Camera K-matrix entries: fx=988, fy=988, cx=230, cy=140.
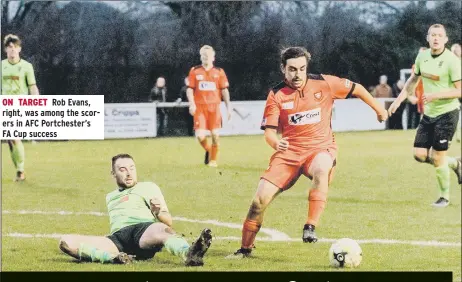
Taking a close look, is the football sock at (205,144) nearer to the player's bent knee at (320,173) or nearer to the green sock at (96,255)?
the player's bent knee at (320,173)

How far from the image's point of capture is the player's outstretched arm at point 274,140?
709cm

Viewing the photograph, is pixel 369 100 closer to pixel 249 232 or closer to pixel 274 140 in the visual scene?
pixel 274 140

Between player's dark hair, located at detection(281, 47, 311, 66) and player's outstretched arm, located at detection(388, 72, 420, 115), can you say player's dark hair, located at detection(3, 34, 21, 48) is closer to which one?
player's dark hair, located at detection(281, 47, 311, 66)

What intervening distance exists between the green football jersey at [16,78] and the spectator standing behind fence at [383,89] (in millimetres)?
2695

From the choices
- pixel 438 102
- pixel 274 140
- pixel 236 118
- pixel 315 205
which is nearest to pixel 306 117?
pixel 274 140

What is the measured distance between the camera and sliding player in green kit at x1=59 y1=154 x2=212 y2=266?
23.0 feet

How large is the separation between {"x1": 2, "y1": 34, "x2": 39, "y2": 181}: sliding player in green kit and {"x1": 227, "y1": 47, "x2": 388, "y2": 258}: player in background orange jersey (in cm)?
191

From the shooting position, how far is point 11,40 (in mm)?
7875

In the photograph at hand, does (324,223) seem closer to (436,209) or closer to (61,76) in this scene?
(436,209)

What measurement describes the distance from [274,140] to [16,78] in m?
2.13

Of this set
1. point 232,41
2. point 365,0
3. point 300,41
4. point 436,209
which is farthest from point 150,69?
point 436,209

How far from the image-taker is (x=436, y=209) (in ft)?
25.8

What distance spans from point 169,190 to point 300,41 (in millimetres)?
1553
